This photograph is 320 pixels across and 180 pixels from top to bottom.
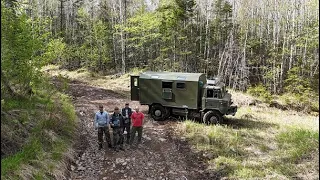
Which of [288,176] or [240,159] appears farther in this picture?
[240,159]

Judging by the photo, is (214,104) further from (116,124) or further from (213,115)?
(116,124)

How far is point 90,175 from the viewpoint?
9.25m

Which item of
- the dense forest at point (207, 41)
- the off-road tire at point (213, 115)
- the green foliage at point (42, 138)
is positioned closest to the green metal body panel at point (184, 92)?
the off-road tire at point (213, 115)

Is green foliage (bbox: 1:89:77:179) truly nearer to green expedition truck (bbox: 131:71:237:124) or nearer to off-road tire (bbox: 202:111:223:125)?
green expedition truck (bbox: 131:71:237:124)

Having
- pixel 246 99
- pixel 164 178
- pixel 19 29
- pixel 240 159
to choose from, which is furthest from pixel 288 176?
pixel 246 99

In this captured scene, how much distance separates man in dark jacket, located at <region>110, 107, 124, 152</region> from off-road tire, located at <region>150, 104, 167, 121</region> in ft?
14.7

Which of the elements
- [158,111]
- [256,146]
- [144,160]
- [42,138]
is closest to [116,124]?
[144,160]

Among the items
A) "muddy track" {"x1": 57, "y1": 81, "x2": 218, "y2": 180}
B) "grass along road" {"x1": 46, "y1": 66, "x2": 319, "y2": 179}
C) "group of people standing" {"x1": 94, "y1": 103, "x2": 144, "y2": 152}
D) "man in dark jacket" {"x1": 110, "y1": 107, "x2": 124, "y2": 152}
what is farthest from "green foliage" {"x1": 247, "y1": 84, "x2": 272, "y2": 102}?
"man in dark jacket" {"x1": 110, "y1": 107, "x2": 124, "y2": 152}

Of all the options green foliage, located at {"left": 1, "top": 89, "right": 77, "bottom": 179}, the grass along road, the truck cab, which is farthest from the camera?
the truck cab

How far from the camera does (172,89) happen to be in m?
15.5

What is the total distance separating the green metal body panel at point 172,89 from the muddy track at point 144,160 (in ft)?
5.64

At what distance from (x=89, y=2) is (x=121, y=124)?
37536 mm

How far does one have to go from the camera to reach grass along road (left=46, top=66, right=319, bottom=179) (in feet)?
31.1

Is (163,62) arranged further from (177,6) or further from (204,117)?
(204,117)
